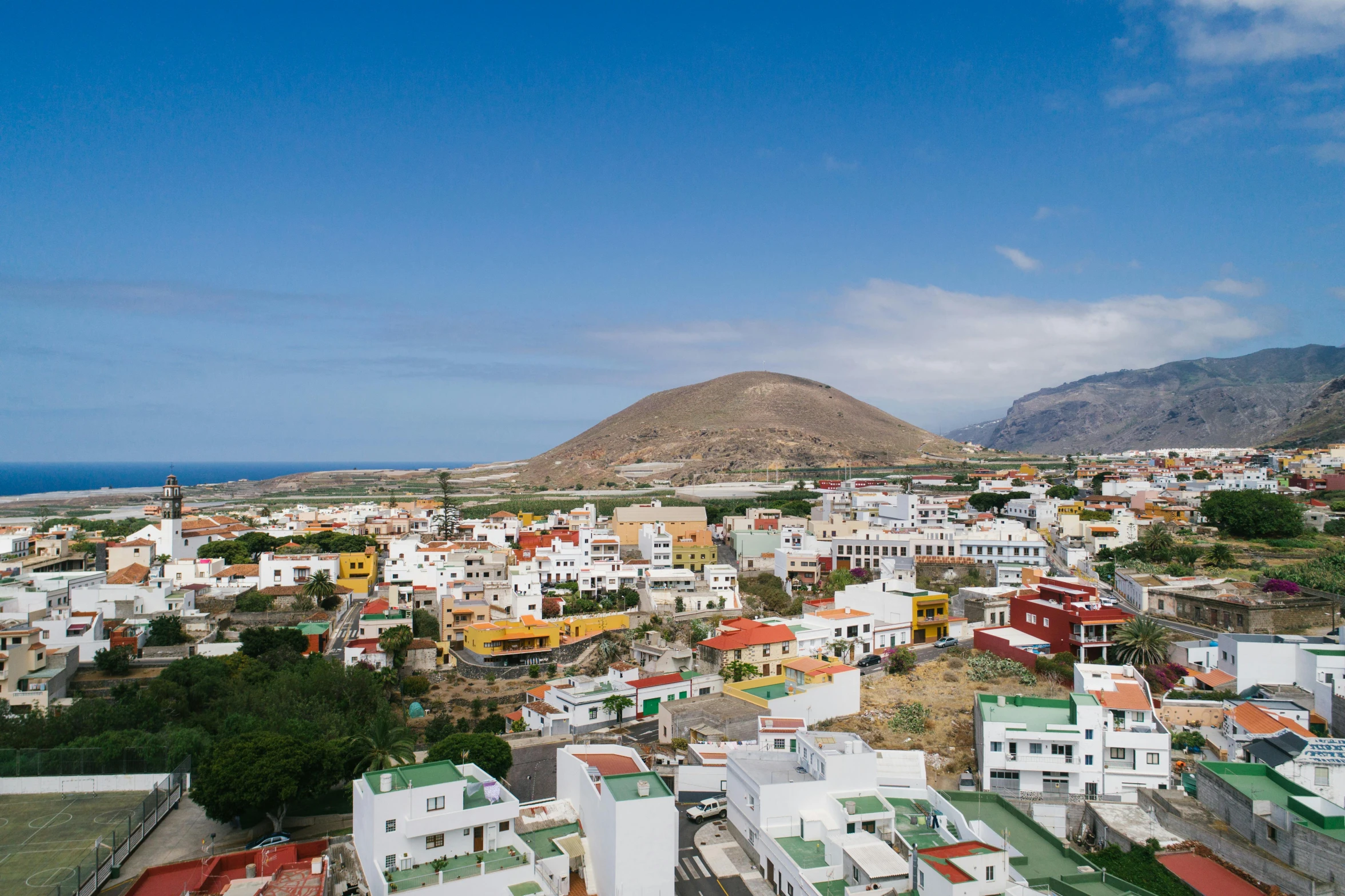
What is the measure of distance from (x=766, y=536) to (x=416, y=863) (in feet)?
123

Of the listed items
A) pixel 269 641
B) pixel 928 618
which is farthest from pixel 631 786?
pixel 928 618

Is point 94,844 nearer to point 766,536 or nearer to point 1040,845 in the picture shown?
A: point 1040,845

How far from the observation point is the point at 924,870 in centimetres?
1543

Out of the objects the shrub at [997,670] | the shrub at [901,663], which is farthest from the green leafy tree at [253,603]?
the shrub at [997,670]

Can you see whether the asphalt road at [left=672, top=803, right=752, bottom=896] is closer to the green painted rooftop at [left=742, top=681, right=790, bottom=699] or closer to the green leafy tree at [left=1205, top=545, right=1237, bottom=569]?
the green painted rooftop at [left=742, top=681, right=790, bottom=699]

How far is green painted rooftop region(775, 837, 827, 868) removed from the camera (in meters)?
16.8

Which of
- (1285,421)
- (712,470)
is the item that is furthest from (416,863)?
(1285,421)

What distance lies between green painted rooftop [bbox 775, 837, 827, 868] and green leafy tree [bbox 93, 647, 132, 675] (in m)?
24.5

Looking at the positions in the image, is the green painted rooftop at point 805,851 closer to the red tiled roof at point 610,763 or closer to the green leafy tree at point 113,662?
the red tiled roof at point 610,763

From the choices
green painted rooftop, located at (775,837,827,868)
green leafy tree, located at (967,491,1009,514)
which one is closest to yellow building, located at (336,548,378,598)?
green painted rooftop, located at (775,837,827,868)

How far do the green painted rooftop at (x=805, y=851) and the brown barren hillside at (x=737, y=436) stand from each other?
9330 centimetres

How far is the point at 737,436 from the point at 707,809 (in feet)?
350

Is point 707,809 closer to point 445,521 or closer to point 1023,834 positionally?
point 1023,834

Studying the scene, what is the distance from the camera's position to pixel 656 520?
60656mm
